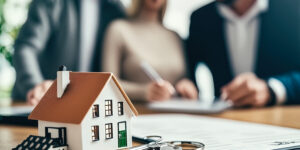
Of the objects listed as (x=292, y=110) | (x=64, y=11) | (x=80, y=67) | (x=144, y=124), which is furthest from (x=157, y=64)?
(x=144, y=124)

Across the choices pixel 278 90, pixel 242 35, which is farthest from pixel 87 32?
pixel 278 90

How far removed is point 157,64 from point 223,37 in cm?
43

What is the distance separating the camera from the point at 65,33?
70.3 inches

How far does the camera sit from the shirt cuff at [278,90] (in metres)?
1.35

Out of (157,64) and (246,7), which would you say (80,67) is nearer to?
(157,64)

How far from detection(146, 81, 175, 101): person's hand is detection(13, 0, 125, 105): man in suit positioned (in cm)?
48

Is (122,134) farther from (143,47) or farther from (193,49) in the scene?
(193,49)

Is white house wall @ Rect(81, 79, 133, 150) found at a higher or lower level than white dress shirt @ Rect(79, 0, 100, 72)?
lower

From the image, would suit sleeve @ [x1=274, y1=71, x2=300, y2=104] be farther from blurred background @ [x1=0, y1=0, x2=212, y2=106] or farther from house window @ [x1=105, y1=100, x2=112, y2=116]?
house window @ [x1=105, y1=100, x2=112, y2=116]

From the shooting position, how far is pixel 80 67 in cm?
177

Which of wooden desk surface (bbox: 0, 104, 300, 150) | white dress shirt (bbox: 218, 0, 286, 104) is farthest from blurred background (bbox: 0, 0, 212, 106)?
wooden desk surface (bbox: 0, 104, 300, 150)

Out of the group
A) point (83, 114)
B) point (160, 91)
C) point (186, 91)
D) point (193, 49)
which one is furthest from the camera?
point (193, 49)

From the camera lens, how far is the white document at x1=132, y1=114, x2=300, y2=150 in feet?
1.87

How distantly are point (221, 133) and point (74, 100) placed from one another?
346 mm
